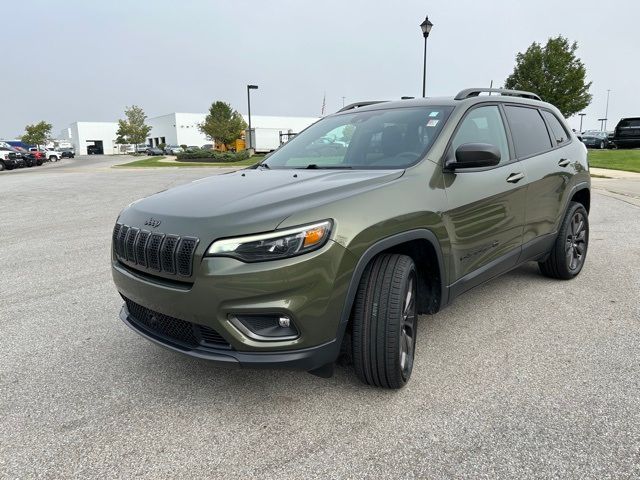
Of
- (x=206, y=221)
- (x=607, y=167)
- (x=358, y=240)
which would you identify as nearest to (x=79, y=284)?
(x=206, y=221)

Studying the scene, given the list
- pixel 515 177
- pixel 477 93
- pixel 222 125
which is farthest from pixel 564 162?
pixel 222 125

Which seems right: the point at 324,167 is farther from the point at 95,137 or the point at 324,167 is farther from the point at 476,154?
the point at 95,137

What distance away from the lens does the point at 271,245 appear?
2.22m

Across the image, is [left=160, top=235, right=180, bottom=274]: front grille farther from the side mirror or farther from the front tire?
the side mirror

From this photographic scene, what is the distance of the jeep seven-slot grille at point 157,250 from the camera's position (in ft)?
7.63

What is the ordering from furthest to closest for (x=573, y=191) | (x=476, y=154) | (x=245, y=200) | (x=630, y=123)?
(x=630, y=123) < (x=573, y=191) < (x=476, y=154) < (x=245, y=200)

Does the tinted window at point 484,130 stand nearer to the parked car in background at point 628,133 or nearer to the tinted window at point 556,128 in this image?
the tinted window at point 556,128

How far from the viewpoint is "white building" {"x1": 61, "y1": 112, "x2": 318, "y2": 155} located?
85000 millimetres

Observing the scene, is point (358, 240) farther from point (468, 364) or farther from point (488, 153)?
point (468, 364)

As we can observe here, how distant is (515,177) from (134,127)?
263 ft

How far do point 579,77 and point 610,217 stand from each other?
32320 mm

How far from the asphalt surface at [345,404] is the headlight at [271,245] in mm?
881

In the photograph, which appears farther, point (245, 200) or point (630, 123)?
point (630, 123)

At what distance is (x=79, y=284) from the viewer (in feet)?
16.1
